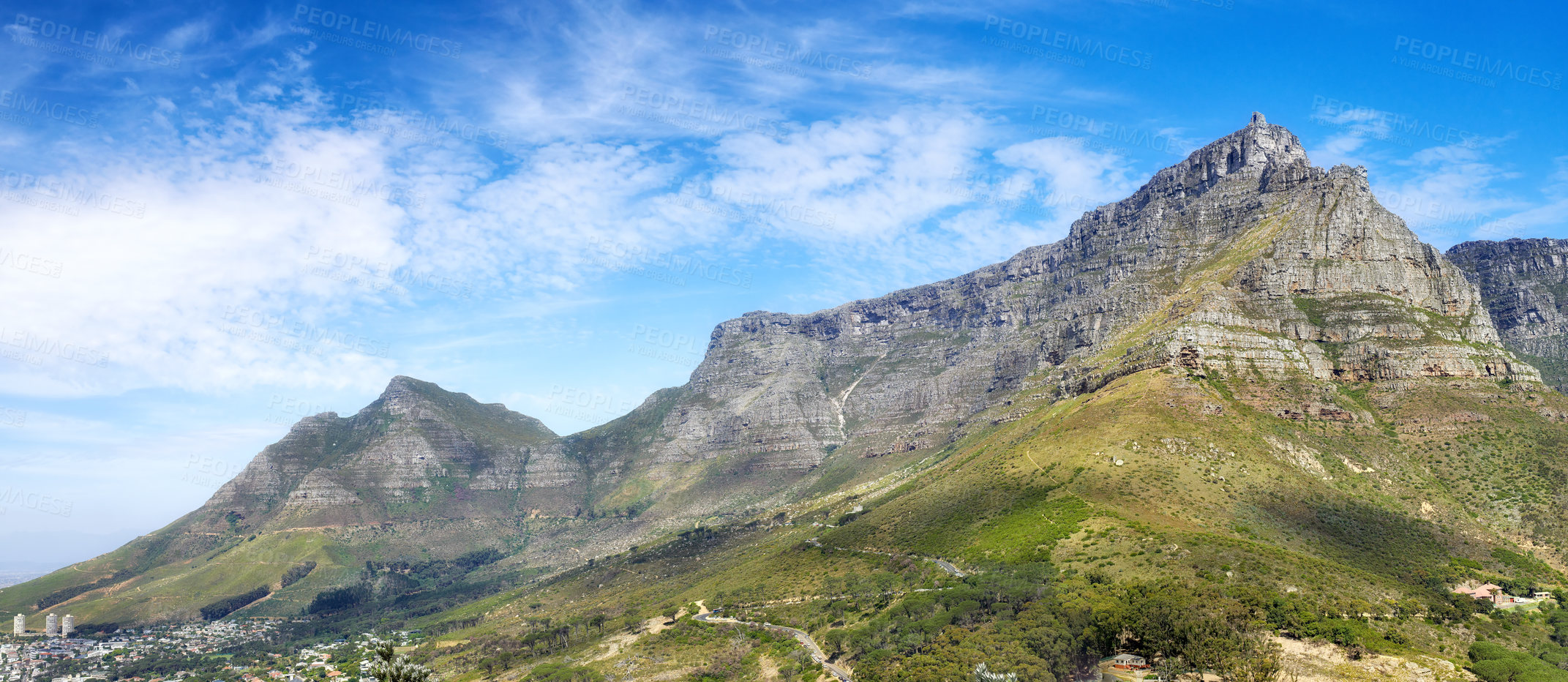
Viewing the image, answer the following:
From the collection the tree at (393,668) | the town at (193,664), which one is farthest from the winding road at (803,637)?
the town at (193,664)

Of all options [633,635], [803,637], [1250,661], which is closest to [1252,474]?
[1250,661]

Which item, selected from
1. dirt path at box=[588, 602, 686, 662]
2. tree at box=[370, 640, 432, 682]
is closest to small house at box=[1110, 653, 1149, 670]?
tree at box=[370, 640, 432, 682]

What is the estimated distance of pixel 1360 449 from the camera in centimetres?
12581

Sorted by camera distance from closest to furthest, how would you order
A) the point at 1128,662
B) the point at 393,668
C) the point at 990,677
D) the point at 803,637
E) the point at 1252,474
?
the point at 393,668 < the point at 990,677 < the point at 1128,662 < the point at 803,637 < the point at 1252,474

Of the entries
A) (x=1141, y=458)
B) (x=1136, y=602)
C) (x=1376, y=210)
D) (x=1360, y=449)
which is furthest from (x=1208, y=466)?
(x=1376, y=210)

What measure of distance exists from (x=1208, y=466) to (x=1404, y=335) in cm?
6221

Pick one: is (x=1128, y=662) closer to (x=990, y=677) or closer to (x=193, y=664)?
(x=990, y=677)

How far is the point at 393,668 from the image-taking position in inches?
1641

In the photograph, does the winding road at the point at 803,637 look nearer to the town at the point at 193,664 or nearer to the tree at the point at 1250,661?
the tree at the point at 1250,661

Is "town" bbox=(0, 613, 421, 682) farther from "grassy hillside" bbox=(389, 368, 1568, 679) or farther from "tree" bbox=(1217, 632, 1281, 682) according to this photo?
"tree" bbox=(1217, 632, 1281, 682)

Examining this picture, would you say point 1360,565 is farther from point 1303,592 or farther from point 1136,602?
point 1136,602

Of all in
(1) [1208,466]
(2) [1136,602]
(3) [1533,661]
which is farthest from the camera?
(1) [1208,466]

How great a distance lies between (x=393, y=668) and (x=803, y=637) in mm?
71571

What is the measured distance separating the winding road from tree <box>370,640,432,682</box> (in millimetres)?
53204
